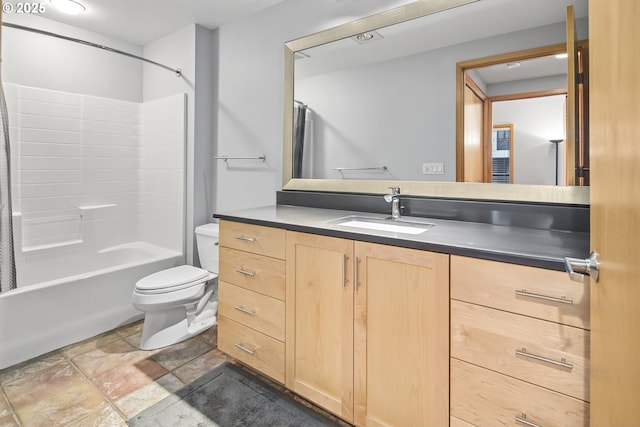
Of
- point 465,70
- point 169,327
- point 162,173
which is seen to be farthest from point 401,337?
point 162,173

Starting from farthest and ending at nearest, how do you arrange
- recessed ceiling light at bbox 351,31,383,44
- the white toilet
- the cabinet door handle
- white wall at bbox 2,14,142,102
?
white wall at bbox 2,14,142,102 < the white toilet < recessed ceiling light at bbox 351,31,383,44 < the cabinet door handle

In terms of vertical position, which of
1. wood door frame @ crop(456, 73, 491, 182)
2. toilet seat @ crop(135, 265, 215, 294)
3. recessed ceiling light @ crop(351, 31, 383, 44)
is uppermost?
recessed ceiling light @ crop(351, 31, 383, 44)

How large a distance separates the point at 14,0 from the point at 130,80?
0.91 m

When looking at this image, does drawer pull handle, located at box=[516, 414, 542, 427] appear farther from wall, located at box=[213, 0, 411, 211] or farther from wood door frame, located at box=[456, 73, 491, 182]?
wall, located at box=[213, 0, 411, 211]

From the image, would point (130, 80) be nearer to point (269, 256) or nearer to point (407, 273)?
point (269, 256)

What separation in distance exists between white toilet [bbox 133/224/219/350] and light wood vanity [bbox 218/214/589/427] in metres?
0.58

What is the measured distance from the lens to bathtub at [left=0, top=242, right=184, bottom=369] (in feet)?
6.45

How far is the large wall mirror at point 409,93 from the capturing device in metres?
1.50

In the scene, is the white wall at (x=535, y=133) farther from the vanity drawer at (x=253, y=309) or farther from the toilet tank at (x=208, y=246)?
the toilet tank at (x=208, y=246)

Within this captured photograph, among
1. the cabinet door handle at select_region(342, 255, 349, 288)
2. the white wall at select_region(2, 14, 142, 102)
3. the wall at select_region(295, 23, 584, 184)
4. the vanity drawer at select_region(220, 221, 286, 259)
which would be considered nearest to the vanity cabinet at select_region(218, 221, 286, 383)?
the vanity drawer at select_region(220, 221, 286, 259)

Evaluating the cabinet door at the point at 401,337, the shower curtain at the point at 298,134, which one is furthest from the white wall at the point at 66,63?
the cabinet door at the point at 401,337

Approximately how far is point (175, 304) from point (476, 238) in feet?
5.84

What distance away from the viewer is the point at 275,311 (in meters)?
1.63

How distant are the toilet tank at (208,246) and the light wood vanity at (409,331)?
0.83 m
